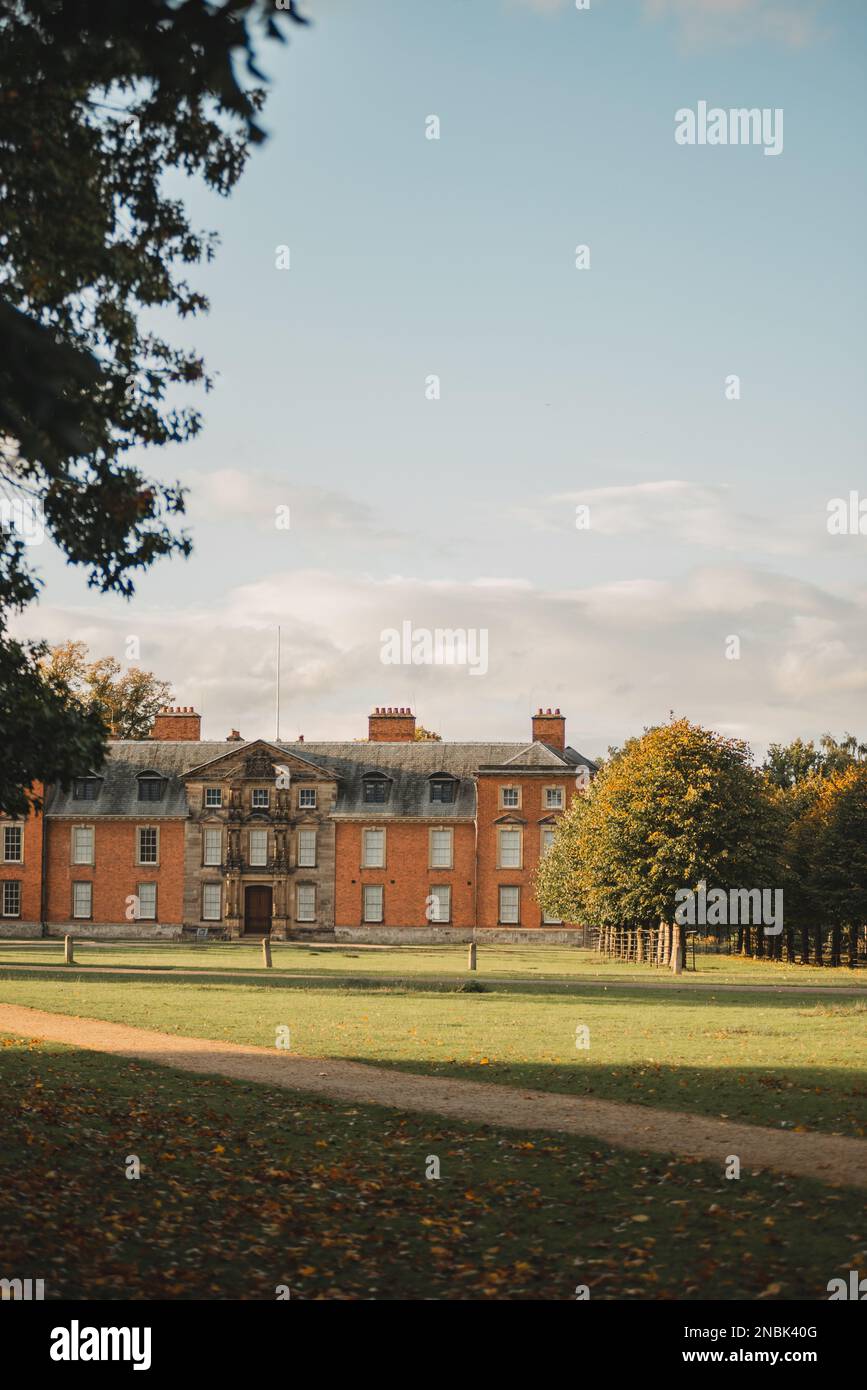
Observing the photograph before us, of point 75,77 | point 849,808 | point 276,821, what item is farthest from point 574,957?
point 75,77

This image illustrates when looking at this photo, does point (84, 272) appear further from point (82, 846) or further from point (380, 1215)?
point (82, 846)

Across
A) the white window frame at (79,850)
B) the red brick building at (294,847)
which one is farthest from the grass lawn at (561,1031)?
the white window frame at (79,850)

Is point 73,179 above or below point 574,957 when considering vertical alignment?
above

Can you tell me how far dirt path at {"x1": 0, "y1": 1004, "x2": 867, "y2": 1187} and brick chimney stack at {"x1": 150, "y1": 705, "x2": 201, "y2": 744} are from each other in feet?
183

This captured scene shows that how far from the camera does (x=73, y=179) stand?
37.1ft

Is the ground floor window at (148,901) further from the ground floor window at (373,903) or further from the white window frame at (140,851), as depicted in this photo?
the ground floor window at (373,903)

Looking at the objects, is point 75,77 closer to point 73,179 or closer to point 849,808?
point 73,179

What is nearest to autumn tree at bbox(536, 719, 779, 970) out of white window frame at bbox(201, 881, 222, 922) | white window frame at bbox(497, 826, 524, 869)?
white window frame at bbox(497, 826, 524, 869)

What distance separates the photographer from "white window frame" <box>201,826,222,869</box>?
7481 cm

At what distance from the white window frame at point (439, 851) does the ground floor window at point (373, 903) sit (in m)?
3.13

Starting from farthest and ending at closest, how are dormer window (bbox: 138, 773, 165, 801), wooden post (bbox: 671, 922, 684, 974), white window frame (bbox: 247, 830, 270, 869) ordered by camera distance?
dormer window (bbox: 138, 773, 165, 801), white window frame (bbox: 247, 830, 270, 869), wooden post (bbox: 671, 922, 684, 974)

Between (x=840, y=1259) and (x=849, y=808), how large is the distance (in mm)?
51502

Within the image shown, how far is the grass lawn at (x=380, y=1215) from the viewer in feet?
30.7

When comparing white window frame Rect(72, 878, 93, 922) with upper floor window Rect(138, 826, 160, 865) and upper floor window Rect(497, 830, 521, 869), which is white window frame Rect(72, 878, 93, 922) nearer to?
upper floor window Rect(138, 826, 160, 865)
